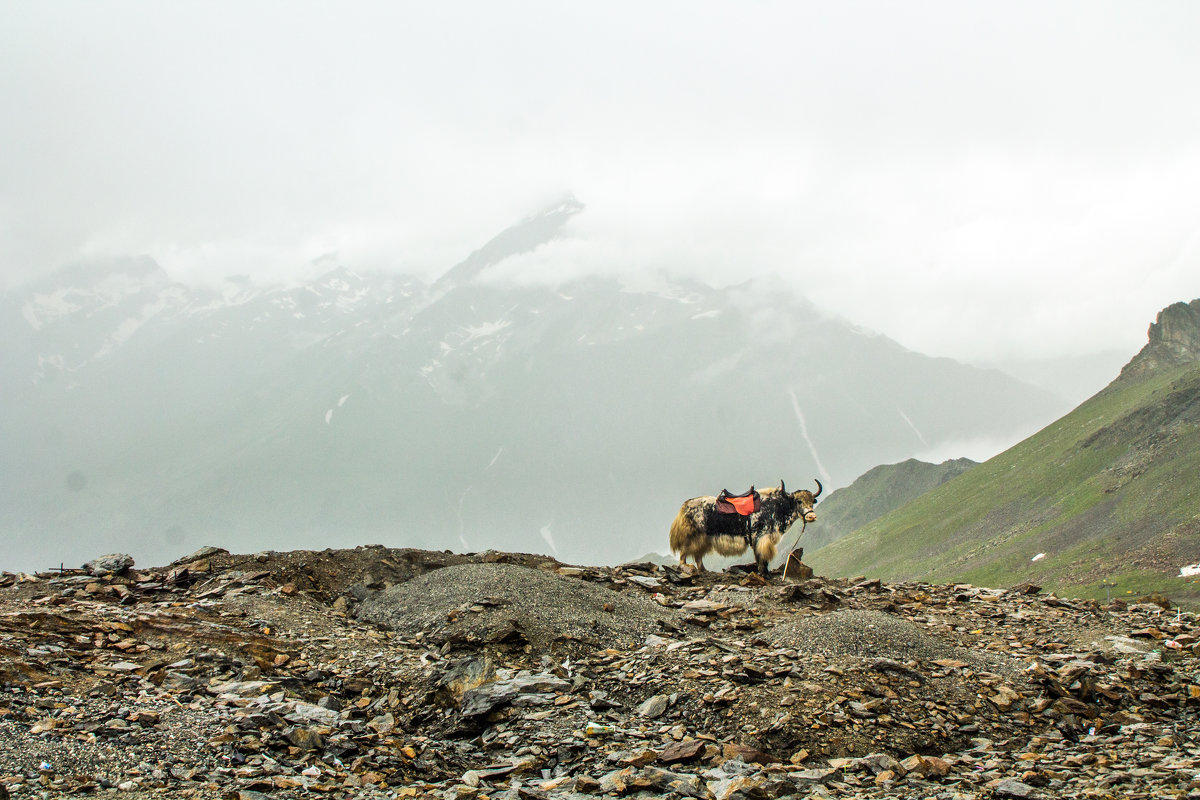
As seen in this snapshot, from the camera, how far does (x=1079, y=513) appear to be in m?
89.3

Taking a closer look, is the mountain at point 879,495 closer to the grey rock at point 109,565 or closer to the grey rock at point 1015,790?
the grey rock at point 109,565

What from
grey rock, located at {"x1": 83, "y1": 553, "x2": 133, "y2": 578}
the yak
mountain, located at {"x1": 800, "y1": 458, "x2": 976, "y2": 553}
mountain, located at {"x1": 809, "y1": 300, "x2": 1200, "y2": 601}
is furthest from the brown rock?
mountain, located at {"x1": 800, "y1": 458, "x2": 976, "y2": 553}

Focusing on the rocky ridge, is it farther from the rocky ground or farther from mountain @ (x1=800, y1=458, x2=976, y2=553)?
the rocky ground

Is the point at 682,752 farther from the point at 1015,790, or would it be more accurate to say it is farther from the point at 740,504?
the point at 740,504

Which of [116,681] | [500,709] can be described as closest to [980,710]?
[500,709]

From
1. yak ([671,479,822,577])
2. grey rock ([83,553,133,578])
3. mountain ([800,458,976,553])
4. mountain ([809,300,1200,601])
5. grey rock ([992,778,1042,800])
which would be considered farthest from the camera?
mountain ([800,458,976,553])

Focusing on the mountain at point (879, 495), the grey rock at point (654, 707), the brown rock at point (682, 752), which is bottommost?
the brown rock at point (682, 752)

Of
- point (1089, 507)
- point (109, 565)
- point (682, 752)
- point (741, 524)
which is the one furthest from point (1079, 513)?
point (109, 565)

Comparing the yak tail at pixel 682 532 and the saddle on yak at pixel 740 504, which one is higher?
the saddle on yak at pixel 740 504

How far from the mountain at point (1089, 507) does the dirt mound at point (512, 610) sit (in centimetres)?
4953

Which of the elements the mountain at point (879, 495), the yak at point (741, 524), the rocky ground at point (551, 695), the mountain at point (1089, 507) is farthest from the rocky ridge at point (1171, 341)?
the rocky ground at point (551, 695)

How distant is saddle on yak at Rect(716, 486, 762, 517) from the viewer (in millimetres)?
26172

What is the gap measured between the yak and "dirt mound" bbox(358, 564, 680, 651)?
27.0 feet

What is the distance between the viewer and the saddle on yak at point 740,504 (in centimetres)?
2617
